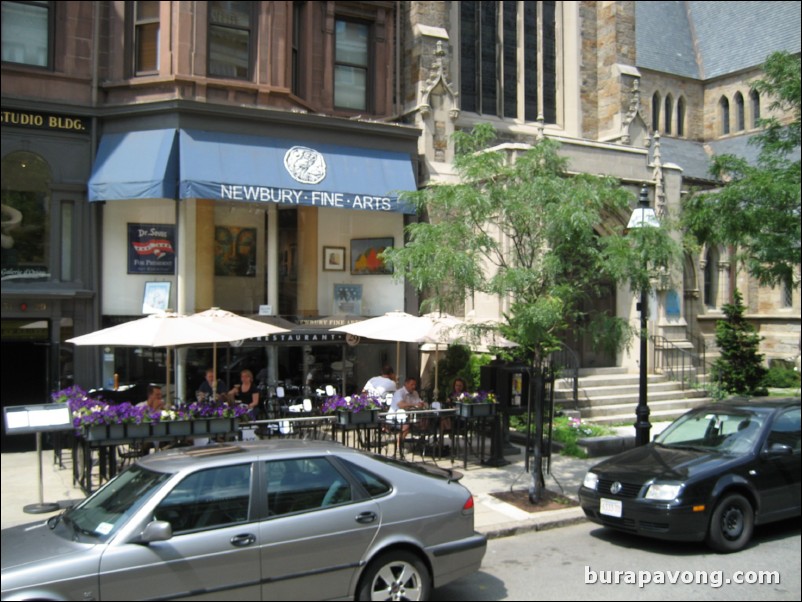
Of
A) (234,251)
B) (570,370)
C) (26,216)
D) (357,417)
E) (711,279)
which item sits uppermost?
(26,216)

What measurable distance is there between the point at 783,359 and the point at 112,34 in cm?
2349

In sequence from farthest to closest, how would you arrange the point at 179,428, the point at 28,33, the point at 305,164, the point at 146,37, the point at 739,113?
the point at 739,113 < the point at 305,164 < the point at 146,37 < the point at 28,33 < the point at 179,428

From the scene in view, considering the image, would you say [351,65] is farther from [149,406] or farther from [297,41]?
[149,406]

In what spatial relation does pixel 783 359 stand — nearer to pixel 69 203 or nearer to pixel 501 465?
pixel 501 465

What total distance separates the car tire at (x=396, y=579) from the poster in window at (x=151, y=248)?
10343mm

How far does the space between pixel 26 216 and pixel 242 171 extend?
411 cm

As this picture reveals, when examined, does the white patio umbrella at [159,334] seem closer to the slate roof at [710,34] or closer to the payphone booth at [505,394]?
the payphone booth at [505,394]

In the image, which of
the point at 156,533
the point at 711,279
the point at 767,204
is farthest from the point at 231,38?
the point at 711,279

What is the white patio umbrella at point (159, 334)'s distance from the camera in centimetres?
1010

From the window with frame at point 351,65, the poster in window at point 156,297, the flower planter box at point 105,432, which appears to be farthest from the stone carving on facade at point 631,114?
the flower planter box at point 105,432

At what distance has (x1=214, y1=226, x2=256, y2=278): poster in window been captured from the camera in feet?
49.4

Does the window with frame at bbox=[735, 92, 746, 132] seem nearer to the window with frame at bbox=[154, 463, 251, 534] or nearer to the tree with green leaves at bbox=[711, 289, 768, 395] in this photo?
the tree with green leaves at bbox=[711, 289, 768, 395]

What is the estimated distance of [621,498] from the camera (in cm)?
784

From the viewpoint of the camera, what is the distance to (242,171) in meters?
14.0
